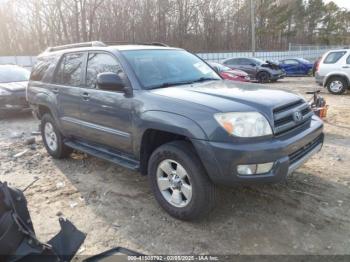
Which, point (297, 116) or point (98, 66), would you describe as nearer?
point (297, 116)

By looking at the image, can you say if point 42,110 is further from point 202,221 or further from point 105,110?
point 202,221

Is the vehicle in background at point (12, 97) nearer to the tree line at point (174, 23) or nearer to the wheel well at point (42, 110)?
the wheel well at point (42, 110)

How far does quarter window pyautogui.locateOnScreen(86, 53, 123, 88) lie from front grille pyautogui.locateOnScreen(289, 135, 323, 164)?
7.22ft

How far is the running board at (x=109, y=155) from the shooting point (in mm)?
3912

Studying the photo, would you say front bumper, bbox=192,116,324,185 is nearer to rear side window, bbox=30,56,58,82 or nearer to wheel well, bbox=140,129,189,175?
wheel well, bbox=140,129,189,175

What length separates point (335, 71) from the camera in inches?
478

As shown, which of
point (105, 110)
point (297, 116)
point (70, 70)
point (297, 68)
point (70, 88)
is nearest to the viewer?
point (297, 116)

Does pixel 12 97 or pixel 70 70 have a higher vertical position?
pixel 70 70

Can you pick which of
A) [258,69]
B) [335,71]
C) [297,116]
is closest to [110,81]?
[297,116]

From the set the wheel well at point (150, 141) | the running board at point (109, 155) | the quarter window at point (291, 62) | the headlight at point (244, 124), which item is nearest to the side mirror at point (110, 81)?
the wheel well at point (150, 141)

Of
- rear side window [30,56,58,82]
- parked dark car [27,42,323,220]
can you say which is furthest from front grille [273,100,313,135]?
rear side window [30,56,58,82]

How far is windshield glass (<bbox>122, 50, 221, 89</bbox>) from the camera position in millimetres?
3912

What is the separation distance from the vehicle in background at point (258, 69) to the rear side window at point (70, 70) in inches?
554

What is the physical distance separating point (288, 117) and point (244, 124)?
65cm
